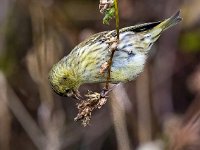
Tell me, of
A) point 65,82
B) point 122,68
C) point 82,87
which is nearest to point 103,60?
point 122,68

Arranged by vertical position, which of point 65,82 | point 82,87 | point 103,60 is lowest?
point 82,87

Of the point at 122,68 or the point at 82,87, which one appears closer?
the point at 122,68

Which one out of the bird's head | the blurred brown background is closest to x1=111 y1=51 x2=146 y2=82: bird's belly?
the bird's head

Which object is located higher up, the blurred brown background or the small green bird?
the small green bird

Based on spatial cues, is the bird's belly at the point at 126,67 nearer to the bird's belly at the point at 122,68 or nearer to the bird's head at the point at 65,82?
the bird's belly at the point at 122,68

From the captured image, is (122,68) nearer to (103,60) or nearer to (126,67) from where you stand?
(126,67)

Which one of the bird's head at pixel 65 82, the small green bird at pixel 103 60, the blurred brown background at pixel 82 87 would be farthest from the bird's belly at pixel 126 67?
the blurred brown background at pixel 82 87

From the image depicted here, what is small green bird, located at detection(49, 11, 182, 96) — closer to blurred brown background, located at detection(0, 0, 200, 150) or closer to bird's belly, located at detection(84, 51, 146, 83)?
bird's belly, located at detection(84, 51, 146, 83)
